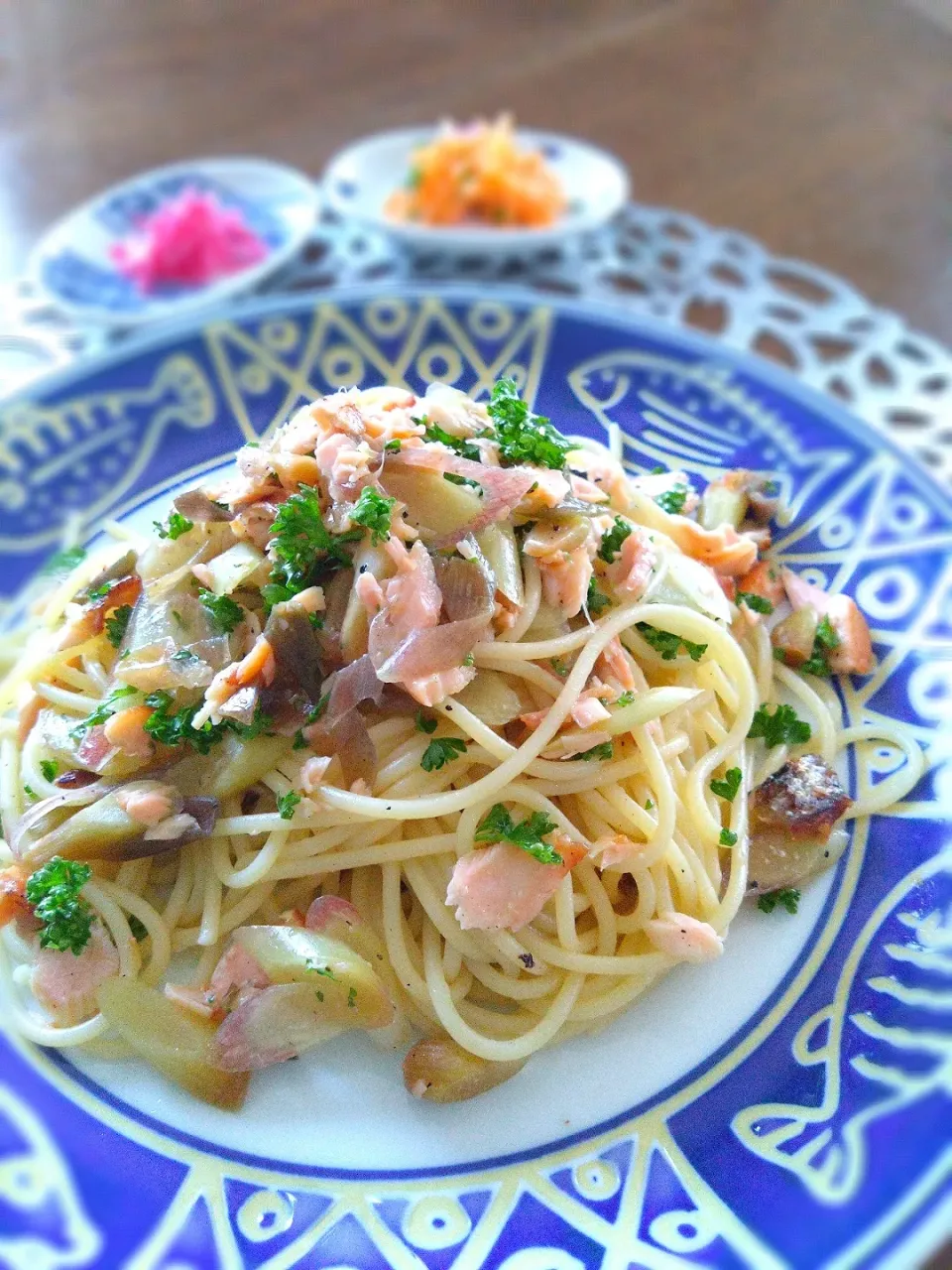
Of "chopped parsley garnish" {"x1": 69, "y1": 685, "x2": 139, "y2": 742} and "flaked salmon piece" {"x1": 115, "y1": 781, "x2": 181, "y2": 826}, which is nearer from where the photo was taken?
"flaked salmon piece" {"x1": 115, "y1": 781, "x2": 181, "y2": 826}

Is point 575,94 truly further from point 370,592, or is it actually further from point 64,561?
point 370,592

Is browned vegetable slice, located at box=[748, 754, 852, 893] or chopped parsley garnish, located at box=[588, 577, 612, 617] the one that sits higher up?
chopped parsley garnish, located at box=[588, 577, 612, 617]

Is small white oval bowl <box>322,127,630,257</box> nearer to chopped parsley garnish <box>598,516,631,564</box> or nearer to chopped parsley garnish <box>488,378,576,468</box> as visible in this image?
chopped parsley garnish <box>488,378,576,468</box>

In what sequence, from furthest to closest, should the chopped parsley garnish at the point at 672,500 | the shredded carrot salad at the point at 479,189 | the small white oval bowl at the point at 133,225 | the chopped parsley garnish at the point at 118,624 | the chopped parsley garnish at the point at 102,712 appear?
the shredded carrot salad at the point at 479,189, the small white oval bowl at the point at 133,225, the chopped parsley garnish at the point at 672,500, the chopped parsley garnish at the point at 118,624, the chopped parsley garnish at the point at 102,712

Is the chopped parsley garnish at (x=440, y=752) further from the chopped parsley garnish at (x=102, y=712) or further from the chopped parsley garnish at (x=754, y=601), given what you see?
the chopped parsley garnish at (x=754, y=601)

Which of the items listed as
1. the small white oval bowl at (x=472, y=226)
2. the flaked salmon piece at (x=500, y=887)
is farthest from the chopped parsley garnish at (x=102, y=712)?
the small white oval bowl at (x=472, y=226)

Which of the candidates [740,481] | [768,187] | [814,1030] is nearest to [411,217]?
[768,187]

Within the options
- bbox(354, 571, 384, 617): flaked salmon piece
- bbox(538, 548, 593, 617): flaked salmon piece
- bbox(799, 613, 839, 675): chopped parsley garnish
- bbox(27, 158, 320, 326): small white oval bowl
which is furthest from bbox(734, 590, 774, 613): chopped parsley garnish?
bbox(27, 158, 320, 326): small white oval bowl

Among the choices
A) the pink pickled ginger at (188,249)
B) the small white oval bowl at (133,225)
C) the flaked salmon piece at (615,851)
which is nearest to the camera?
the flaked salmon piece at (615,851)
